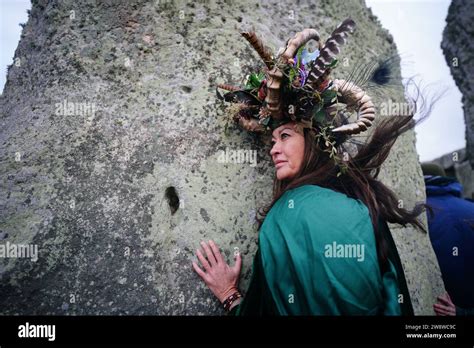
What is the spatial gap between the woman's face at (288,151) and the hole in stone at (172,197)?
0.66 meters

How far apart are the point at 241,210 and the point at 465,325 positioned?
4.89 ft

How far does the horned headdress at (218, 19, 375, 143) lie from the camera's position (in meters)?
1.97

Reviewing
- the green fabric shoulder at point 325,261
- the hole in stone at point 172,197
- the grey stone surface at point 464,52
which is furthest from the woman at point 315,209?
the grey stone surface at point 464,52

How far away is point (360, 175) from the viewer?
218 centimetres

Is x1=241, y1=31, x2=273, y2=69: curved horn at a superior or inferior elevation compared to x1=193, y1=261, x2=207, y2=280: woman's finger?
superior

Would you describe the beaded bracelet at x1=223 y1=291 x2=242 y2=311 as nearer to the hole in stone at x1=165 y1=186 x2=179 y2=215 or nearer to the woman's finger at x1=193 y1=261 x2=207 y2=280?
the woman's finger at x1=193 y1=261 x2=207 y2=280

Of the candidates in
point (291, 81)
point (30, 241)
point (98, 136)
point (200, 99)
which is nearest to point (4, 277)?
point (30, 241)

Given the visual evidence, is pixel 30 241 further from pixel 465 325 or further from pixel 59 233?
pixel 465 325

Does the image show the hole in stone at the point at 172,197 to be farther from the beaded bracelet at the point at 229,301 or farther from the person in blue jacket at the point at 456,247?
the person in blue jacket at the point at 456,247

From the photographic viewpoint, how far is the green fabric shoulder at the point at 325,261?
175 cm

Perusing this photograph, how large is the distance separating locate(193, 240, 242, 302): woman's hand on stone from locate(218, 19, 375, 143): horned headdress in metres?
0.82

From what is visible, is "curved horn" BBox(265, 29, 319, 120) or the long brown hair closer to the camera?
"curved horn" BBox(265, 29, 319, 120)

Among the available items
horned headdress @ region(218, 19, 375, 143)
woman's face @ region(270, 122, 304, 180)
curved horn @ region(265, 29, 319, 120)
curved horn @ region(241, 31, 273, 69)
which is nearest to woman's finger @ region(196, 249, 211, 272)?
woman's face @ region(270, 122, 304, 180)

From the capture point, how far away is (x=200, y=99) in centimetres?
241
